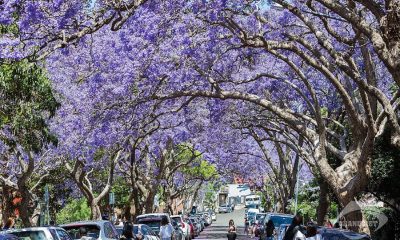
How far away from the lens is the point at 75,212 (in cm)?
5828

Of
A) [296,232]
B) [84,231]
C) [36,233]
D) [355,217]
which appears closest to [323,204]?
[355,217]

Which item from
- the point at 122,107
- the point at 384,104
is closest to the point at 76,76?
the point at 122,107

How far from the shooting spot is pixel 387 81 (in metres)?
26.5

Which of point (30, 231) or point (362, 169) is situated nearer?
point (30, 231)

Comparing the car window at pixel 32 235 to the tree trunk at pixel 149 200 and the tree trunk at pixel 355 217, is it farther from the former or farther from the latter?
the tree trunk at pixel 149 200

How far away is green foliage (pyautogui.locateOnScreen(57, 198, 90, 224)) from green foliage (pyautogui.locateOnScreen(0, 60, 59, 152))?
39.2 metres

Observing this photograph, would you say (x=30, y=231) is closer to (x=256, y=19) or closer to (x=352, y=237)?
(x=352, y=237)

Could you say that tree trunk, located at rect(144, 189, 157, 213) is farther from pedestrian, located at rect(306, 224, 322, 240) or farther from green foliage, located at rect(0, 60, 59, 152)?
pedestrian, located at rect(306, 224, 322, 240)

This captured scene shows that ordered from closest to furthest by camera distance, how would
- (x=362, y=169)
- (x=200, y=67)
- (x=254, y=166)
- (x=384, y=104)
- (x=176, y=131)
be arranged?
(x=384, y=104), (x=362, y=169), (x=200, y=67), (x=176, y=131), (x=254, y=166)

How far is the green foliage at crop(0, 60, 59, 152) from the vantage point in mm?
15180

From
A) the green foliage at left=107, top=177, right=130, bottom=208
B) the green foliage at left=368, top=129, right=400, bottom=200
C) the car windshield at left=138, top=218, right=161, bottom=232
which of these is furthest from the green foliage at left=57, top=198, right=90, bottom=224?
the green foliage at left=368, top=129, right=400, bottom=200

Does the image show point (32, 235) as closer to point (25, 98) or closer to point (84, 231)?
point (84, 231)

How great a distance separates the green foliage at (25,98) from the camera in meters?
15.2

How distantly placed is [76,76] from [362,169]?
13092 mm
